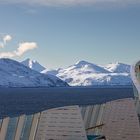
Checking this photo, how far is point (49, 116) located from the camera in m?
7.86

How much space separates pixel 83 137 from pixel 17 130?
1237mm

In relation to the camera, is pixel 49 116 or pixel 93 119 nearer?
pixel 49 116

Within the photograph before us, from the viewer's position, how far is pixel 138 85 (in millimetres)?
7234

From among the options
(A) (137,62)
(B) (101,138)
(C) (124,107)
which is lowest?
(B) (101,138)

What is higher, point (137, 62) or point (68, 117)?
point (137, 62)

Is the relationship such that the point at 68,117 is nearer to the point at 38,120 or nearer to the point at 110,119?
the point at 38,120

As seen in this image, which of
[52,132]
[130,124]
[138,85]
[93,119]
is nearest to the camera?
[138,85]

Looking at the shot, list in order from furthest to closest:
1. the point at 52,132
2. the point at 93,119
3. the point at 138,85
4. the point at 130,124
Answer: the point at 93,119
the point at 130,124
the point at 52,132
the point at 138,85

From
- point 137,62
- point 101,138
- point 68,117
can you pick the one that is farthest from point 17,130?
point 137,62

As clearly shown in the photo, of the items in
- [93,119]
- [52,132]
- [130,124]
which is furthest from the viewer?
[93,119]

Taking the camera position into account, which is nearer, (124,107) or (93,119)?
(124,107)

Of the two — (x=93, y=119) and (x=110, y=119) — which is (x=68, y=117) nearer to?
(x=110, y=119)

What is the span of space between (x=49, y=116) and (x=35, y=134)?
1.43 ft

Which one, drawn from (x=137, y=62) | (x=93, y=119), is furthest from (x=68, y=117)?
(x=93, y=119)
